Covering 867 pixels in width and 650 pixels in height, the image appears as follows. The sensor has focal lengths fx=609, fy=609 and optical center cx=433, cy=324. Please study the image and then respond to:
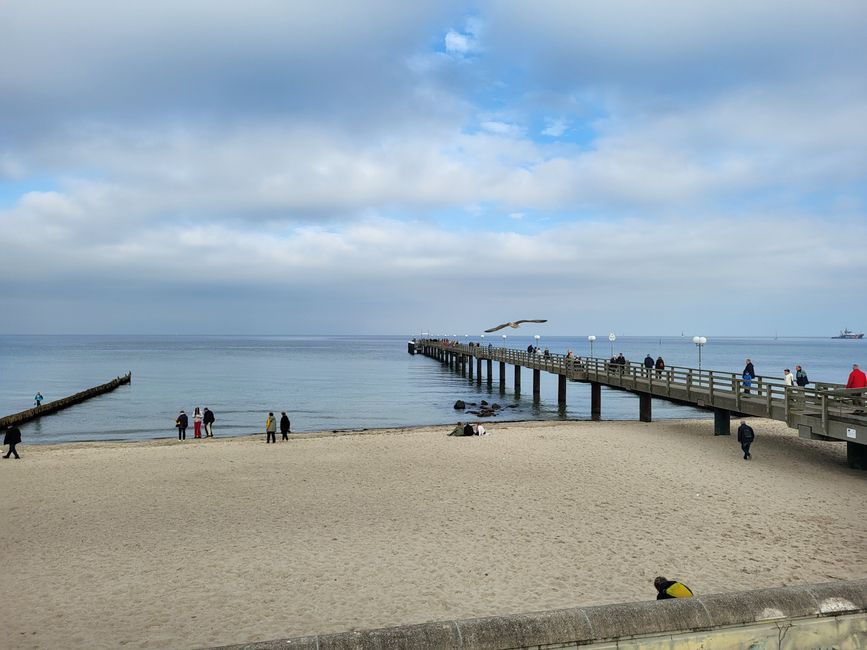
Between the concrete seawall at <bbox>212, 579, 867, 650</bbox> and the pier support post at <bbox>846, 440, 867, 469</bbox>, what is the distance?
14.1m

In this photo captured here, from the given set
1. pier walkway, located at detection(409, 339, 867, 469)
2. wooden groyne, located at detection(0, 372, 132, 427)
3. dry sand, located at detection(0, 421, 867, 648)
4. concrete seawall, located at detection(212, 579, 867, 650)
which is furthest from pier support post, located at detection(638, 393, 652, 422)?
wooden groyne, located at detection(0, 372, 132, 427)

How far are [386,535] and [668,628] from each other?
304 inches

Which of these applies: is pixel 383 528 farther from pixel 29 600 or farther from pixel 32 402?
pixel 32 402

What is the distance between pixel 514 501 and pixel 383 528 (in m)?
3.06

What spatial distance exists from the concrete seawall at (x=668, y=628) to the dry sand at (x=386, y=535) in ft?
14.4

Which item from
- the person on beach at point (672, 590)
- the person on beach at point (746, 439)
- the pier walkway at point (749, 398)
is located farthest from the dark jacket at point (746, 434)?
the person on beach at point (672, 590)

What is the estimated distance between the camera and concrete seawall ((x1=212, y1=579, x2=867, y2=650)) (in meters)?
3.04

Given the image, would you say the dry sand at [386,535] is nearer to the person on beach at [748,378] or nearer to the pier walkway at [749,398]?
the pier walkway at [749,398]

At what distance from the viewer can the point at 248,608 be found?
749 centimetres

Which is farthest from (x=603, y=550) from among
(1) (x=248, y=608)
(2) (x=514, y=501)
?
(1) (x=248, y=608)

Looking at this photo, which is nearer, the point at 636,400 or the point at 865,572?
the point at 865,572

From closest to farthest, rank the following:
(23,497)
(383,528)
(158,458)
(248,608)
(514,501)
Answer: (248,608), (383,528), (514,501), (23,497), (158,458)

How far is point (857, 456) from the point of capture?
48.9 ft

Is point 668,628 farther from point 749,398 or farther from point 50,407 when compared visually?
point 50,407
